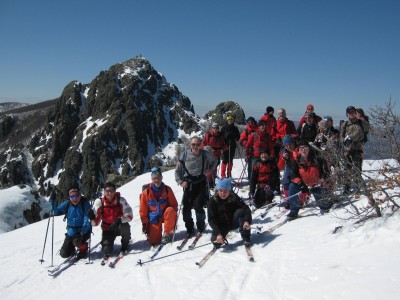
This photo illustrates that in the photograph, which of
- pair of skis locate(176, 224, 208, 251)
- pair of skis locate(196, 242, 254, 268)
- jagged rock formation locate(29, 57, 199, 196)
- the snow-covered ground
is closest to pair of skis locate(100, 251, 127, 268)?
the snow-covered ground

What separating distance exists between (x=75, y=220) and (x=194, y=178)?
3.62 metres

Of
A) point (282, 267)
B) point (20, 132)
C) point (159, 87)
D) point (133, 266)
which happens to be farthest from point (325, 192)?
point (20, 132)

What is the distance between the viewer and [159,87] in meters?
175

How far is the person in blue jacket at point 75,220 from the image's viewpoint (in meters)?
8.77

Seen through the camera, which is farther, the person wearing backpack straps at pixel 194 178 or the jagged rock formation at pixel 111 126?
the jagged rock formation at pixel 111 126

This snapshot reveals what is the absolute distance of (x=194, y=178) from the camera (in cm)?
923

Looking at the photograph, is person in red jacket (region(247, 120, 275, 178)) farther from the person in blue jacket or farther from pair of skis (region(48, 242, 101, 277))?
pair of skis (region(48, 242, 101, 277))

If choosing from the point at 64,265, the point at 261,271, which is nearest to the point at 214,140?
the point at 64,265

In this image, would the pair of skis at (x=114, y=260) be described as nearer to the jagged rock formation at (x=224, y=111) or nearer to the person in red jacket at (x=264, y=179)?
the person in red jacket at (x=264, y=179)

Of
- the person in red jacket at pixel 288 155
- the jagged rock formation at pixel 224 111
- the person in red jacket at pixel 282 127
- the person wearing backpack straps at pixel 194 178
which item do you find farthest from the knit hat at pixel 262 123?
the jagged rock formation at pixel 224 111

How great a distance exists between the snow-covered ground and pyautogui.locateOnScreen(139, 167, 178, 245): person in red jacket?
444mm

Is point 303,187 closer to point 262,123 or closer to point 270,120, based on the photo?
point 262,123

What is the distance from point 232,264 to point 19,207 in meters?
27.8

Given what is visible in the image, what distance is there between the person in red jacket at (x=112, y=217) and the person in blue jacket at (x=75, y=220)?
0.37 m
